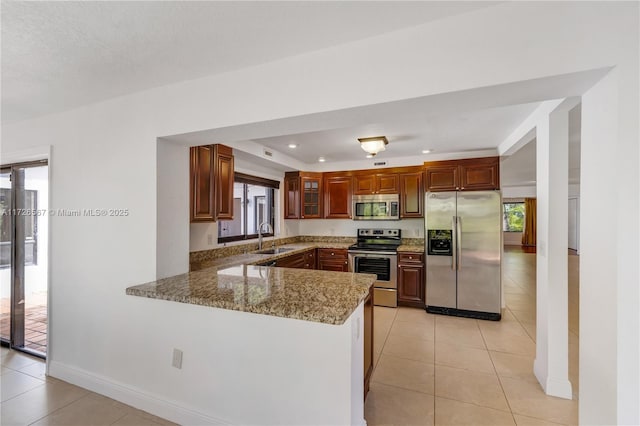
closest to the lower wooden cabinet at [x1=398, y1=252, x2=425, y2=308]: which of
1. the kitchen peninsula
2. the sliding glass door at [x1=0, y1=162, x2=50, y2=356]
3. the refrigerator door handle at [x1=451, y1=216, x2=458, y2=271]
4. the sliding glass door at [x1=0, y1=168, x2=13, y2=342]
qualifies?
the refrigerator door handle at [x1=451, y1=216, x2=458, y2=271]

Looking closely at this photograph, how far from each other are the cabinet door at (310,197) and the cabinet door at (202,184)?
248cm

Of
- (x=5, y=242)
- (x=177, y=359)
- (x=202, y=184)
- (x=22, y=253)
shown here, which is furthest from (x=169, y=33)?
(x=5, y=242)

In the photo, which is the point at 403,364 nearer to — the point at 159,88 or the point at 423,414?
the point at 423,414

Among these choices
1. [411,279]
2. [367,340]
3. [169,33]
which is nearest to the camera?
[169,33]

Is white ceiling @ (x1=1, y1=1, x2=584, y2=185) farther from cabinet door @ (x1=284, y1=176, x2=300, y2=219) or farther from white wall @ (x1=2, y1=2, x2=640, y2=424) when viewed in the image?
cabinet door @ (x1=284, y1=176, x2=300, y2=219)

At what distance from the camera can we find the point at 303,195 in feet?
17.0

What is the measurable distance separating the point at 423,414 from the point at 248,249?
2.99 metres

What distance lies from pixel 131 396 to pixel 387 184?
4188mm

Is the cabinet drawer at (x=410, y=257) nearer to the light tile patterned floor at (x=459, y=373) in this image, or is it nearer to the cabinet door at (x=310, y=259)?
the light tile patterned floor at (x=459, y=373)

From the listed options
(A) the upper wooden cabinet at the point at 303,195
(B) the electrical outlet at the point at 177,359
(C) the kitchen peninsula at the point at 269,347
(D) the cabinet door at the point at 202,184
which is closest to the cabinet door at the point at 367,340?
(C) the kitchen peninsula at the point at 269,347

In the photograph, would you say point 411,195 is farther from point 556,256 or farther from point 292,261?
point 556,256

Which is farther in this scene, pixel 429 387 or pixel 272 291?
pixel 429 387

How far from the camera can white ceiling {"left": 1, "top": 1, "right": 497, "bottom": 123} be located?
133 cm

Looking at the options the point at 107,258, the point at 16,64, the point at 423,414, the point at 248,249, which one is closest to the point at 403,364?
the point at 423,414
